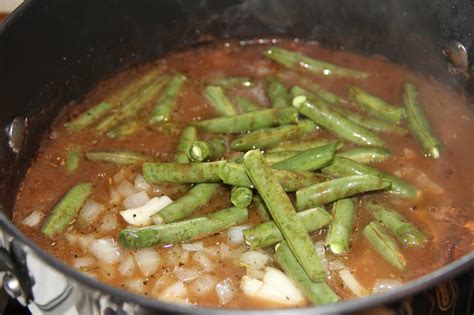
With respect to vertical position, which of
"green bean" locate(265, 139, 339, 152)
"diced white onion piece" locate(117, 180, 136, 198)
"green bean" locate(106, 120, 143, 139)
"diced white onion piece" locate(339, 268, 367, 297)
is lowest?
"diced white onion piece" locate(339, 268, 367, 297)

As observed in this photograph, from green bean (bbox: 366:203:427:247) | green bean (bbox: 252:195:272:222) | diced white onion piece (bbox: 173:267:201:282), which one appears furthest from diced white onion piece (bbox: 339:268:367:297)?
diced white onion piece (bbox: 173:267:201:282)

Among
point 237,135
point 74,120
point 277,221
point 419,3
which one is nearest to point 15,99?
point 74,120

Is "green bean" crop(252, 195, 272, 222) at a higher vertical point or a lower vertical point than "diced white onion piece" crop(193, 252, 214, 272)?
higher

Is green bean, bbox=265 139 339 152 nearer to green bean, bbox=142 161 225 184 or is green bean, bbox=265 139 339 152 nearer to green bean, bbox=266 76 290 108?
green bean, bbox=266 76 290 108

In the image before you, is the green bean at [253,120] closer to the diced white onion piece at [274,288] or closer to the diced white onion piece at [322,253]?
the diced white onion piece at [322,253]

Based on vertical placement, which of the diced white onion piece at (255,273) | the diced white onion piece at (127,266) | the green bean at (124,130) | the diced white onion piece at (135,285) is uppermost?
the green bean at (124,130)

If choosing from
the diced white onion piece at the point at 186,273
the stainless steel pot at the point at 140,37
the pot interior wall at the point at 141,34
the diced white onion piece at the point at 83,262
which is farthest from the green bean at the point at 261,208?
the pot interior wall at the point at 141,34

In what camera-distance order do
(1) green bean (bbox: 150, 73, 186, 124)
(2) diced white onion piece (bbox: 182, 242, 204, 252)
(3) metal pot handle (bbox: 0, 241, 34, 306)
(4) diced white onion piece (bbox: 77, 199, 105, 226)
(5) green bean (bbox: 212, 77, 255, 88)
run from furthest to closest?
1. (5) green bean (bbox: 212, 77, 255, 88)
2. (1) green bean (bbox: 150, 73, 186, 124)
3. (4) diced white onion piece (bbox: 77, 199, 105, 226)
4. (2) diced white onion piece (bbox: 182, 242, 204, 252)
5. (3) metal pot handle (bbox: 0, 241, 34, 306)
